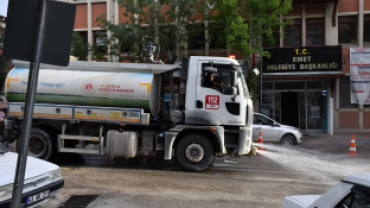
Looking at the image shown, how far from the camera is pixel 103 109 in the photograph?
832 cm

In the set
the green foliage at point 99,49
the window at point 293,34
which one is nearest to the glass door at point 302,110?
the window at point 293,34

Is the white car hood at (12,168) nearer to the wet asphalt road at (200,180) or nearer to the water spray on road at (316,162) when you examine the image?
the wet asphalt road at (200,180)

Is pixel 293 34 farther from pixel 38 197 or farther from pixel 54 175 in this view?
pixel 38 197

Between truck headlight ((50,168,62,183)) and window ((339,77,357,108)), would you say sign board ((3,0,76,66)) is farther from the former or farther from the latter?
window ((339,77,357,108))

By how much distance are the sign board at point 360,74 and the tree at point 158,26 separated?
9004mm

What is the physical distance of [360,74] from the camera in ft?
56.0

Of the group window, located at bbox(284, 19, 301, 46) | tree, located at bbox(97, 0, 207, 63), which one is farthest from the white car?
window, located at bbox(284, 19, 301, 46)

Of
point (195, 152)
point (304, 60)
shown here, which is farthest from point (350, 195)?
point (304, 60)

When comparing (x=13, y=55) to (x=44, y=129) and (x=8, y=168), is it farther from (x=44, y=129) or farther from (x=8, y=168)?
(x=44, y=129)

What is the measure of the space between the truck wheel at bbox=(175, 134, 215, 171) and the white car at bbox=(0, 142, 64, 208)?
3.56 metres

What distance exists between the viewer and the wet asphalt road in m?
5.86

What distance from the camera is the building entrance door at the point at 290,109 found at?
18375mm

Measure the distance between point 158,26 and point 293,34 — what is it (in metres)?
8.22

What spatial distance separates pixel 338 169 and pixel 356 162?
1.58 m
